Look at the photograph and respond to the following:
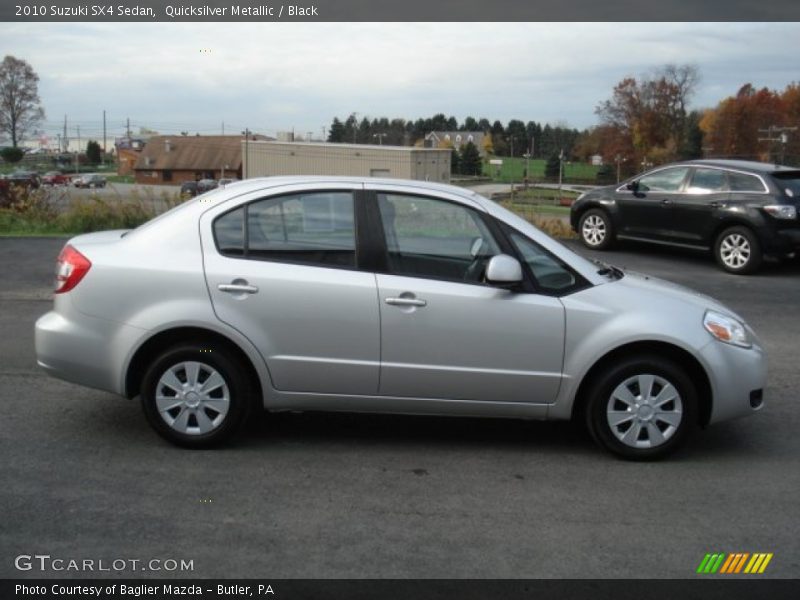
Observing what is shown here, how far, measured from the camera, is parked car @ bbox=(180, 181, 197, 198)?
17.4 m

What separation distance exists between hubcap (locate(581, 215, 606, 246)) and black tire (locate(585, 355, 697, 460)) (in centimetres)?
990

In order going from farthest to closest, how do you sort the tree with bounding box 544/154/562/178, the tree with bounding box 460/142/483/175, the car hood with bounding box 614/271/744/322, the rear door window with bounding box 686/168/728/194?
the tree with bounding box 544/154/562/178 < the tree with bounding box 460/142/483/175 < the rear door window with bounding box 686/168/728/194 < the car hood with bounding box 614/271/744/322

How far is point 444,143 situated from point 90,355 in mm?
18279

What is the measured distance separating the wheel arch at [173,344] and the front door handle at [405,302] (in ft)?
2.99

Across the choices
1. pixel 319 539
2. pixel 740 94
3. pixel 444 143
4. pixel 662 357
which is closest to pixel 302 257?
pixel 319 539

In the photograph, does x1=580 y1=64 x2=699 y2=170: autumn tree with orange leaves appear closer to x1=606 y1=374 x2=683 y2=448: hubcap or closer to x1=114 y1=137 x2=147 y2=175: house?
x1=114 y1=137 x2=147 y2=175: house

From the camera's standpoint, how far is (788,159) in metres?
29.7

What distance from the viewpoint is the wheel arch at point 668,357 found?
536 cm

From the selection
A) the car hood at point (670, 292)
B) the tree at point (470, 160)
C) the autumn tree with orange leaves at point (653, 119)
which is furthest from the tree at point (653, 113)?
the car hood at point (670, 292)

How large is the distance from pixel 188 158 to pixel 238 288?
61.0 feet

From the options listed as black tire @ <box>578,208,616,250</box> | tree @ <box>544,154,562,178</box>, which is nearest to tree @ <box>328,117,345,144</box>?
tree @ <box>544,154,562,178</box>

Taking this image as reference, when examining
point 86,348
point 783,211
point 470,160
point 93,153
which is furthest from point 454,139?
point 86,348

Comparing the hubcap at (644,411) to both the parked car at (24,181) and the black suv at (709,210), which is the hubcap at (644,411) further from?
the parked car at (24,181)

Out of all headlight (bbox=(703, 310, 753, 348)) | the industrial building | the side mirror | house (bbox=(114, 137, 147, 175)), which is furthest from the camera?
house (bbox=(114, 137, 147, 175))
